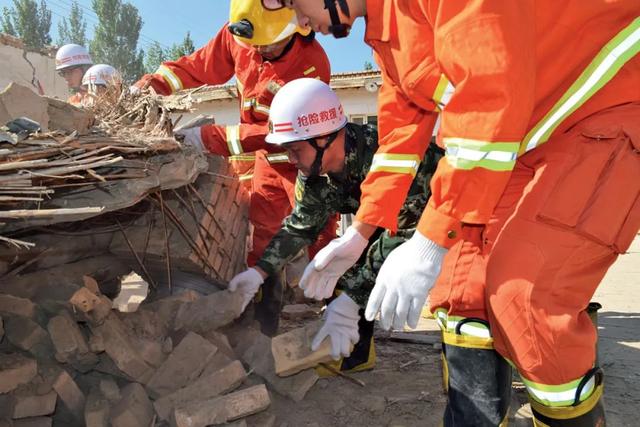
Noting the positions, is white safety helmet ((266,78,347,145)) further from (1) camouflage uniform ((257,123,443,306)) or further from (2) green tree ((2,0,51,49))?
(2) green tree ((2,0,51,49))

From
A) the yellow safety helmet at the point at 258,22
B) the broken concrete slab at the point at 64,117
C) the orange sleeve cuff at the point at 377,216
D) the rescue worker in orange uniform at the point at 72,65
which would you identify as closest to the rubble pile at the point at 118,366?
the broken concrete slab at the point at 64,117

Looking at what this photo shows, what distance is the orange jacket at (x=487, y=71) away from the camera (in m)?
1.47

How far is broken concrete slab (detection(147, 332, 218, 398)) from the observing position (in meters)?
2.56

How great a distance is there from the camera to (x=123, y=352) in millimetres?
2529

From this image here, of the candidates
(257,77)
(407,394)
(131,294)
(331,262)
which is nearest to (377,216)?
(331,262)

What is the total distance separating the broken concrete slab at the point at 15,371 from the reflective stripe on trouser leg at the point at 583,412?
2003mm

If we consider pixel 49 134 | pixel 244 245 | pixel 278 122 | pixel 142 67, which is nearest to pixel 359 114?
pixel 244 245

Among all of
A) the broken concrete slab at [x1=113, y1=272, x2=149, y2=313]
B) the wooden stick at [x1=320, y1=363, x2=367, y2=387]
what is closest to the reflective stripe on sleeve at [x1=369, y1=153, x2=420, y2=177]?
the wooden stick at [x1=320, y1=363, x2=367, y2=387]

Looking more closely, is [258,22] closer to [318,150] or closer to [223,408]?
[318,150]

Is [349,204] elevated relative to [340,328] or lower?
elevated

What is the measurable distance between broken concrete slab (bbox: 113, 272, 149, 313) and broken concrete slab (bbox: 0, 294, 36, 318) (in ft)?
6.65

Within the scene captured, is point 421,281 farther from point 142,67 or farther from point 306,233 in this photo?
point 142,67

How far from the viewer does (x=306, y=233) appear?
3061 millimetres

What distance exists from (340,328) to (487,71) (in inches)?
63.9
